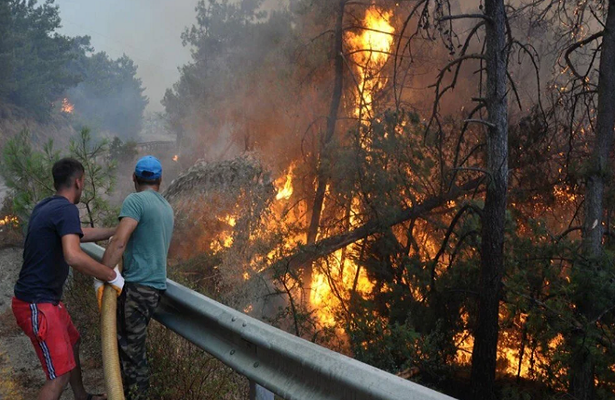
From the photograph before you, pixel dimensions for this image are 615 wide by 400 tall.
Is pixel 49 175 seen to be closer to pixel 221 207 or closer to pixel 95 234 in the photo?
pixel 95 234

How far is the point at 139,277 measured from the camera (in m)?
3.43

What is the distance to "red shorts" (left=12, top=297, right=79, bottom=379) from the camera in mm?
3170

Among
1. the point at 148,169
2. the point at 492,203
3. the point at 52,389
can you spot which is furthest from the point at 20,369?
the point at 492,203

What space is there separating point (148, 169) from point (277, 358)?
1.82 metres

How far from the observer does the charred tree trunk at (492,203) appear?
275 inches

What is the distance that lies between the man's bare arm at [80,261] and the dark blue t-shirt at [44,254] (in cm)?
10

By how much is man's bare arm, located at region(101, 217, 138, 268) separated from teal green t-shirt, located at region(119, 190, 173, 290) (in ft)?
0.32

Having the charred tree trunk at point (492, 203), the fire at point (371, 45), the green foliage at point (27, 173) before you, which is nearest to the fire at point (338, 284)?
the charred tree trunk at point (492, 203)

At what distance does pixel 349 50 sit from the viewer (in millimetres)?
18953

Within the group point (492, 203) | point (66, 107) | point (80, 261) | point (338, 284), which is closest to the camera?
point (80, 261)

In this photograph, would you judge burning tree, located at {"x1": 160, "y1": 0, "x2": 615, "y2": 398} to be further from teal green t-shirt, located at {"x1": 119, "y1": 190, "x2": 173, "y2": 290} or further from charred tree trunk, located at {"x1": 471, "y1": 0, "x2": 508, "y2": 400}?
teal green t-shirt, located at {"x1": 119, "y1": 190, "x2": 173, "y2": 290}

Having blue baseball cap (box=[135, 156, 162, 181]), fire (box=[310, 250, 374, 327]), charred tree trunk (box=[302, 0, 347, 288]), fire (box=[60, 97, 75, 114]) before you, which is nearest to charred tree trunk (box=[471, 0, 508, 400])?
fire (box=[310, 250, 374, 327])

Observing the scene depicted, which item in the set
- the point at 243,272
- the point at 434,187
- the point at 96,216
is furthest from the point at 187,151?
the point at 96,216

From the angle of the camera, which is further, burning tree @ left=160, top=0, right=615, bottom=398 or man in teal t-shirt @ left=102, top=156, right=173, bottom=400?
burning tree @ left=160, top=0, right=615, bottom=398
